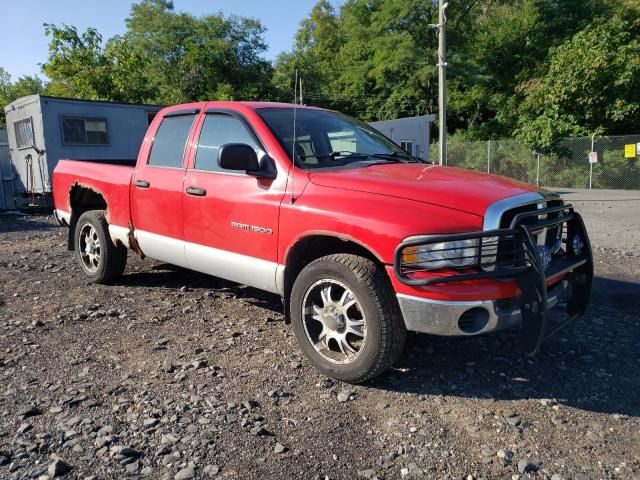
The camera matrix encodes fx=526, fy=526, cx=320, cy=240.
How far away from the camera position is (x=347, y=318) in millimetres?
3502

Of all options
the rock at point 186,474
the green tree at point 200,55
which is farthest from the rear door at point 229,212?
the green tree at point 200,55

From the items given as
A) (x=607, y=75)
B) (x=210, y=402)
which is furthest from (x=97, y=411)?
(x=607, y=75)

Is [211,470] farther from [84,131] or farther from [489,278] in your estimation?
[84,131]

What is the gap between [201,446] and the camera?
2836 millimetres

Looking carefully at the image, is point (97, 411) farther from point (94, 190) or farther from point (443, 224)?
point (94, 190)

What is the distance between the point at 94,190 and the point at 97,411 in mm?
3169

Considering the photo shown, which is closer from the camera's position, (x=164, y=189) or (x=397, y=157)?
(x=397, y=157)

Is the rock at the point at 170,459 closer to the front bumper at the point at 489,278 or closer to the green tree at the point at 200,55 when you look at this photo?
the front bumper at the point at 489,278

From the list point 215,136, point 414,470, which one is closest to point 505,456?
point 414,470

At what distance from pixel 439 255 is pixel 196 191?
2.29 metres

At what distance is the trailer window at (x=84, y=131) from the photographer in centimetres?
1358

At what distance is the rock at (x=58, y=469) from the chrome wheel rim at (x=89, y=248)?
3531 mm

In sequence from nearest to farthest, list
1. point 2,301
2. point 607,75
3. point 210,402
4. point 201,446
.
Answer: point 201,446 < point 210,402 < point 2,301 < point 607,75

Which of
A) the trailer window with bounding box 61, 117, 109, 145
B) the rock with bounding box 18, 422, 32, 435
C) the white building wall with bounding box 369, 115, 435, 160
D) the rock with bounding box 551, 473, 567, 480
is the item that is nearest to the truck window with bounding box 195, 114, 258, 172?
the rock with bounding box 18, 422, 32, 435
